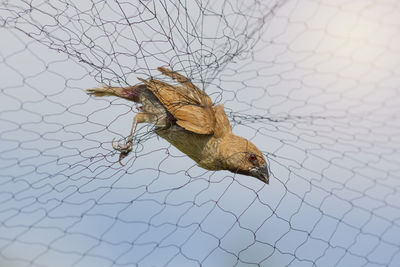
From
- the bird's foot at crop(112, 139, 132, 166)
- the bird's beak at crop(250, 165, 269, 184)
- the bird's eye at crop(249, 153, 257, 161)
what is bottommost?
the bird's beak at crop(250, 165, 269, 184)

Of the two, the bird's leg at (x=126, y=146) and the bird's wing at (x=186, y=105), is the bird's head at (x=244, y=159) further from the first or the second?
the bird's leg at (x=126, y=146)

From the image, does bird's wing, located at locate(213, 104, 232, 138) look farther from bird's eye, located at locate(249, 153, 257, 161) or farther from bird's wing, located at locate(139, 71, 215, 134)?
bird's eye, located at locate(249, 153, 257, 161)

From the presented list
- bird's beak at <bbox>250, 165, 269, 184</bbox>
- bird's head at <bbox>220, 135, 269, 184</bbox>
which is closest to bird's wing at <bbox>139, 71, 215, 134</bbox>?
bird's head at <bbox>220, 135, 269, 184</bbox>

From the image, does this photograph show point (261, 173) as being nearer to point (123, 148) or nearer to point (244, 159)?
point (244, 159)

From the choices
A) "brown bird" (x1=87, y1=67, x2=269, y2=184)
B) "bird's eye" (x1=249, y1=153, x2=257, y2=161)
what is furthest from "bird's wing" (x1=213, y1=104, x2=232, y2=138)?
"bird's eye" (x1=249, y1=153, x2=257, y2=161)

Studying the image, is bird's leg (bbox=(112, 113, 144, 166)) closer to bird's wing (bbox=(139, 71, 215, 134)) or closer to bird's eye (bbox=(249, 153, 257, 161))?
bird's wing (bbox=(139, 71, 215, 134))

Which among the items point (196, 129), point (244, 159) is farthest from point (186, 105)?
point (244, 159)

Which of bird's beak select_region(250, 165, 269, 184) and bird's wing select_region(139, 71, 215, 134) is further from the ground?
bird's wing select_region(139, 71, 215, 134)

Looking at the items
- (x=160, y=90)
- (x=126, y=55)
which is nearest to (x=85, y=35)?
(x=126, y=55)
